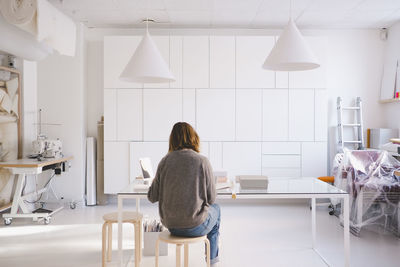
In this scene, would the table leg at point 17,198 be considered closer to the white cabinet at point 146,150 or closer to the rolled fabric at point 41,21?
the white cabinet at point 146,150

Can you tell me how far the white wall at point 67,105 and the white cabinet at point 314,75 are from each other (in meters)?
3.15

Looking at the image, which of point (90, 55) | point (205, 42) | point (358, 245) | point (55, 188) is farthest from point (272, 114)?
point (55, 188)

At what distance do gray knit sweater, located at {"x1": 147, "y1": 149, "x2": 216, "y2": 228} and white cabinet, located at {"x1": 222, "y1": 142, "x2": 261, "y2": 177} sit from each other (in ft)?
9.25

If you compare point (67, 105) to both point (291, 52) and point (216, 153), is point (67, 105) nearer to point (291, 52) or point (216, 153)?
point (216, 153)

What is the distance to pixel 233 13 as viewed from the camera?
16.0ft

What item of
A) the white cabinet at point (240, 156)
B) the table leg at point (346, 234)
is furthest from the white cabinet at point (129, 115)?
the table leg at point (346, 234)

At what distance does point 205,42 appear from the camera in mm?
5125

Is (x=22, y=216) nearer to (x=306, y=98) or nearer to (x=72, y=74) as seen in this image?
(x=72, y=74)

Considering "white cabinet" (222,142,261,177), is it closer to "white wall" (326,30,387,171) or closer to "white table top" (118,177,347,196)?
"white wall" (326,30,387,171)

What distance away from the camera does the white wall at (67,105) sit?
5172 mm

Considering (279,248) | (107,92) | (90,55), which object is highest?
(90,55)

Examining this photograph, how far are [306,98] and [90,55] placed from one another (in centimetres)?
337

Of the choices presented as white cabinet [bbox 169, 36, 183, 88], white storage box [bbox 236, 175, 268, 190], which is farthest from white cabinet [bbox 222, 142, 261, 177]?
white storage box [bbox 236, 175, 268, 190]

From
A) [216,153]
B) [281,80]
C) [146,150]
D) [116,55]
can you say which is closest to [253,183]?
[216,153]
